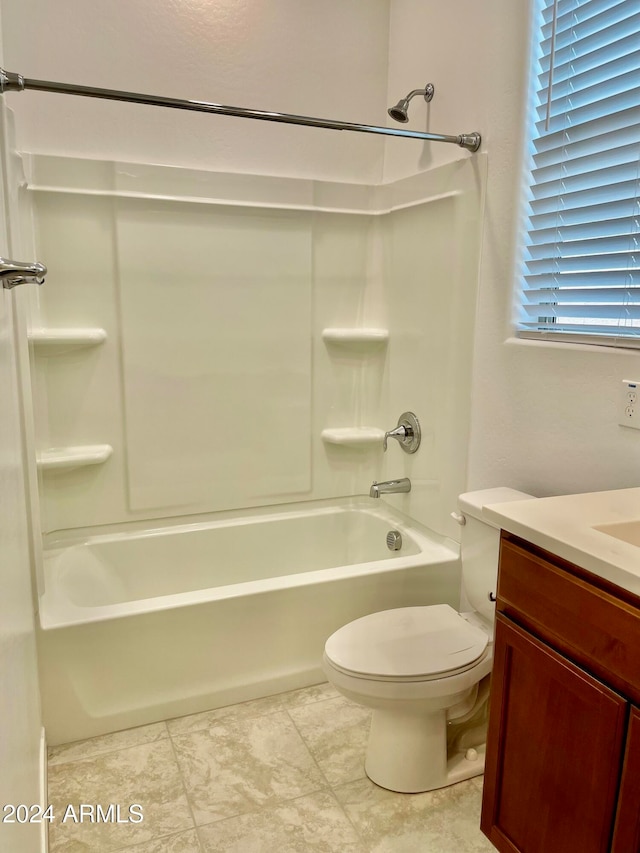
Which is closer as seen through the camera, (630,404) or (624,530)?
(624,530)

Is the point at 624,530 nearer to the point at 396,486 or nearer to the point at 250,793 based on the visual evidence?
the point at 250,793

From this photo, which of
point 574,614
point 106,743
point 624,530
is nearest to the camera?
point 574,614

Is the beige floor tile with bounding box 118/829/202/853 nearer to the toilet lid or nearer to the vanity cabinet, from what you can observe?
the toilet lid

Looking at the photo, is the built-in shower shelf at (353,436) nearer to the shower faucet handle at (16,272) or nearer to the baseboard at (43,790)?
the baseboard at (43,790)

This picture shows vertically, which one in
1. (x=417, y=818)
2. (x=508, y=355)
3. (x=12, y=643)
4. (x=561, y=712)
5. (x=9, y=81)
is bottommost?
(x=417, y=818)

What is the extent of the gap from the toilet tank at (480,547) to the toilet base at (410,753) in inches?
13.6

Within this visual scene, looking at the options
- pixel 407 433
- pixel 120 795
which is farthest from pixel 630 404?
pixel 120 795

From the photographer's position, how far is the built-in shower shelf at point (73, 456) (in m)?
2.30

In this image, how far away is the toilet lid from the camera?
1643 mm

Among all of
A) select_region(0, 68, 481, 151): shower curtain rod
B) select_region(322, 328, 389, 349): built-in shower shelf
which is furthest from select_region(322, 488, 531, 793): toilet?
select_region(0, 68, 481, 151): shower curtain rod

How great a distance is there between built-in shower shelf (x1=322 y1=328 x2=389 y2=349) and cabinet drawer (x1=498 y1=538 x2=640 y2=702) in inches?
62.1

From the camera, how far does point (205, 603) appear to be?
6.52 ft

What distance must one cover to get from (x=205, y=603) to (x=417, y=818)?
0.87 metres

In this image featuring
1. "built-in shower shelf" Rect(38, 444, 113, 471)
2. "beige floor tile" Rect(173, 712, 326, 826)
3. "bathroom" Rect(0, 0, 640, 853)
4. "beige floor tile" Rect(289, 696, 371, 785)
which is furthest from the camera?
"built-in shower shelf" Rect(38, 444, 113, 471)
